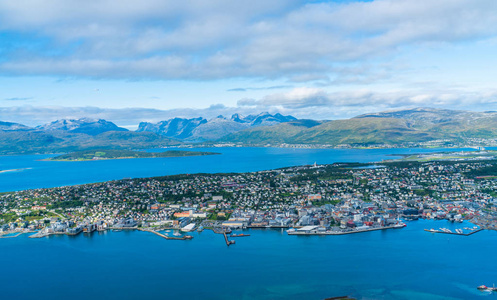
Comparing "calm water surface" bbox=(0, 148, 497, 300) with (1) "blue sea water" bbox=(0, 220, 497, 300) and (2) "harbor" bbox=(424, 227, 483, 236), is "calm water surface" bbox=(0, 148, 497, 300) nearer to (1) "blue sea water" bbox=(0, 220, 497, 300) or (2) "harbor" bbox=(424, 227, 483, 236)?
(1) "blue sea water" bbox=(0, 220, 497, 300)

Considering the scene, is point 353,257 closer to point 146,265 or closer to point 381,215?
point 381,215

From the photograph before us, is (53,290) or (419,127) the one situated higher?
(419,127)

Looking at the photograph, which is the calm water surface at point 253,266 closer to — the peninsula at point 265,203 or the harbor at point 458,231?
the harbor at point 458,231

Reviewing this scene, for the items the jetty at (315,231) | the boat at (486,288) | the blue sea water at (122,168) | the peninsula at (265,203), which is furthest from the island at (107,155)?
the boat at (486,288)

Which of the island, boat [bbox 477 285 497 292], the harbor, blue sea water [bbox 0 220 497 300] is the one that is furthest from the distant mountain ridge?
boat [bbox 477 285 497 292]

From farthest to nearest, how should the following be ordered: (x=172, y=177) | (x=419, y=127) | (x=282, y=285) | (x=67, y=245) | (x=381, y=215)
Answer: (x=419, y=127) < (x=172, y=177) < (x=381, y=215) < (x=67, y=245) < (x=282, y=285)

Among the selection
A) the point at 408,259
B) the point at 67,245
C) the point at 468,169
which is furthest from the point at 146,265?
Result: the point at 468,169

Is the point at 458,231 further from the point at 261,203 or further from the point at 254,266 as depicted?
the point at 261,203

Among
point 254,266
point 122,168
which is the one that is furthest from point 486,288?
point 122,168

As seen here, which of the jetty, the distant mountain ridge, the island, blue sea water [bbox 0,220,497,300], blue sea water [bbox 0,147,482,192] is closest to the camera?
blue sea water [bbox 0,220,497,300]
